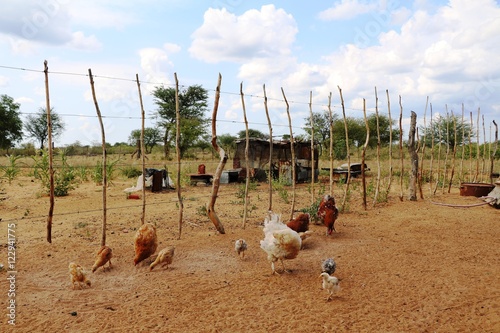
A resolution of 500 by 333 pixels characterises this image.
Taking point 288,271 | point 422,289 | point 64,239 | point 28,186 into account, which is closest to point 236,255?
point 288,271

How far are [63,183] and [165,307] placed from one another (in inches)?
357

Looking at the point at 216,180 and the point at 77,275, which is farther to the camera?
the point at 216,180

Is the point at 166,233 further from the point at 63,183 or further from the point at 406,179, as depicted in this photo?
the point at 406,179

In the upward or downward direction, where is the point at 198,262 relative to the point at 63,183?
downward

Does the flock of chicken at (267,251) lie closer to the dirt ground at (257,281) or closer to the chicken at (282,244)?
the chicken at (282,244)

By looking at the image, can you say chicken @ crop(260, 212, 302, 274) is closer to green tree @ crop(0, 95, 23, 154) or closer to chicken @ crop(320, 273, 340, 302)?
chicken @ crop(320, 273, 340, 302)

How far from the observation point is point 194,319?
144 inches

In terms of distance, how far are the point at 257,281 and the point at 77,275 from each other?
6.76 ft

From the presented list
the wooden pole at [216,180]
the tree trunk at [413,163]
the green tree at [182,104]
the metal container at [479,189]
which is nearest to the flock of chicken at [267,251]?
the wooden pole at [216,180]

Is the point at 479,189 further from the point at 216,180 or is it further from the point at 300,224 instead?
the point at 216,180

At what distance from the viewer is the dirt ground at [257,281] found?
361cm

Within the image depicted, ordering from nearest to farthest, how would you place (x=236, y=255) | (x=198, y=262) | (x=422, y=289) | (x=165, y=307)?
1. (x=165, y=307)
2. (x=422, y=289)
3. (x=198, y=262)
4. (x=236, y=255)

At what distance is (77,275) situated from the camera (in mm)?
4293

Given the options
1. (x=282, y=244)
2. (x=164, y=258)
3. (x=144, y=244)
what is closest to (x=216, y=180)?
(x=144, y=244)
